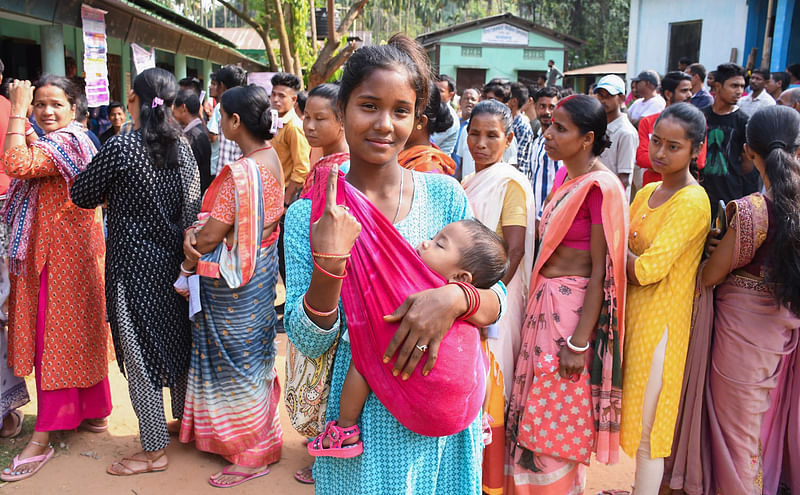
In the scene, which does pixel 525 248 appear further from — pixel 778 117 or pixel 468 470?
pixel 468 470

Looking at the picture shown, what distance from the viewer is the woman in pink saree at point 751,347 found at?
267cm

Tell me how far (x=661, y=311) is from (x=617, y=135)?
2926 mm

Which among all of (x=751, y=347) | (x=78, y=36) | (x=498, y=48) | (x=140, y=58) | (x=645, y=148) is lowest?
(x=751, y=347)

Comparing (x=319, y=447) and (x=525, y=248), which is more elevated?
(x=525, y=248)

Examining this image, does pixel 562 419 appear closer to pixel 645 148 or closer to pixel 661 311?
pixel 661 311

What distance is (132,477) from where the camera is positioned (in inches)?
134

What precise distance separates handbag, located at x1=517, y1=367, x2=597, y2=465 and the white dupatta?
0.84ft

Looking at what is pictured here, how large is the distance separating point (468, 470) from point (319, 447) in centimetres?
42

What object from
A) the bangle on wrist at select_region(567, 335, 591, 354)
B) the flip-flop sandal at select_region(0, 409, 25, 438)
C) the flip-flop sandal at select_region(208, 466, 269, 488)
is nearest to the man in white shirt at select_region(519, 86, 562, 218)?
the bangle on wrist at select_region(567, 335, 591, 354)

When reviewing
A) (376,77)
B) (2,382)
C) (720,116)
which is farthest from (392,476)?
(720,116)

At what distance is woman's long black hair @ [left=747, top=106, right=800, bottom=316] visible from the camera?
259cm

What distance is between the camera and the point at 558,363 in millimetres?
2717

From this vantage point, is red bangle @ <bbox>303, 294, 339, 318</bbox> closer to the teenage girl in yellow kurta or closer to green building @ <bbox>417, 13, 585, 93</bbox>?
the teenage girl in yellow kurta

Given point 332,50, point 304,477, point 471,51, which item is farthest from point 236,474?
point 471,51
